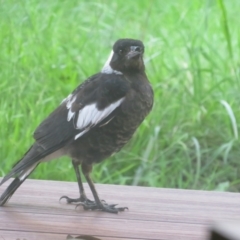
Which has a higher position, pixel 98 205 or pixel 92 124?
pixel 92 124

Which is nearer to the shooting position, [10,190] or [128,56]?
[10,190]

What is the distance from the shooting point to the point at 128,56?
7.75ft

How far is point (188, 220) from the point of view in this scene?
80.0 inches

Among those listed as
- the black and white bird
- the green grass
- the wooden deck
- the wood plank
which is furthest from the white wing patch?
the green grass

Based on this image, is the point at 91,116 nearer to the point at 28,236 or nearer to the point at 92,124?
the point at 92,124

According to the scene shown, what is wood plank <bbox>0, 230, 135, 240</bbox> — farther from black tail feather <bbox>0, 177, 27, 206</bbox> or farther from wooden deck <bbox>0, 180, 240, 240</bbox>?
black tail feather <bbox>0, 177, 27, 206</bbox>

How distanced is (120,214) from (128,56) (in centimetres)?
55

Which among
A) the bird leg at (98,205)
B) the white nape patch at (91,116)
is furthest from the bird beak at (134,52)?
the bird leg at (98,205)

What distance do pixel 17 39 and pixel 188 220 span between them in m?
1.74

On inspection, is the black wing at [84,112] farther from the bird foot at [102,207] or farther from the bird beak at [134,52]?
the bird foot at [102,207]

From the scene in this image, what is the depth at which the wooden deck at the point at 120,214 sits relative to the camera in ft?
6.09

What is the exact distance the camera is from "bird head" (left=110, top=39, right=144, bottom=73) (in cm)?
236

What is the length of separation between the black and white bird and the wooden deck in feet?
0.33

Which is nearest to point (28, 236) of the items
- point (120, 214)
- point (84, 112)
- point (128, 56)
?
point (120, 214)
